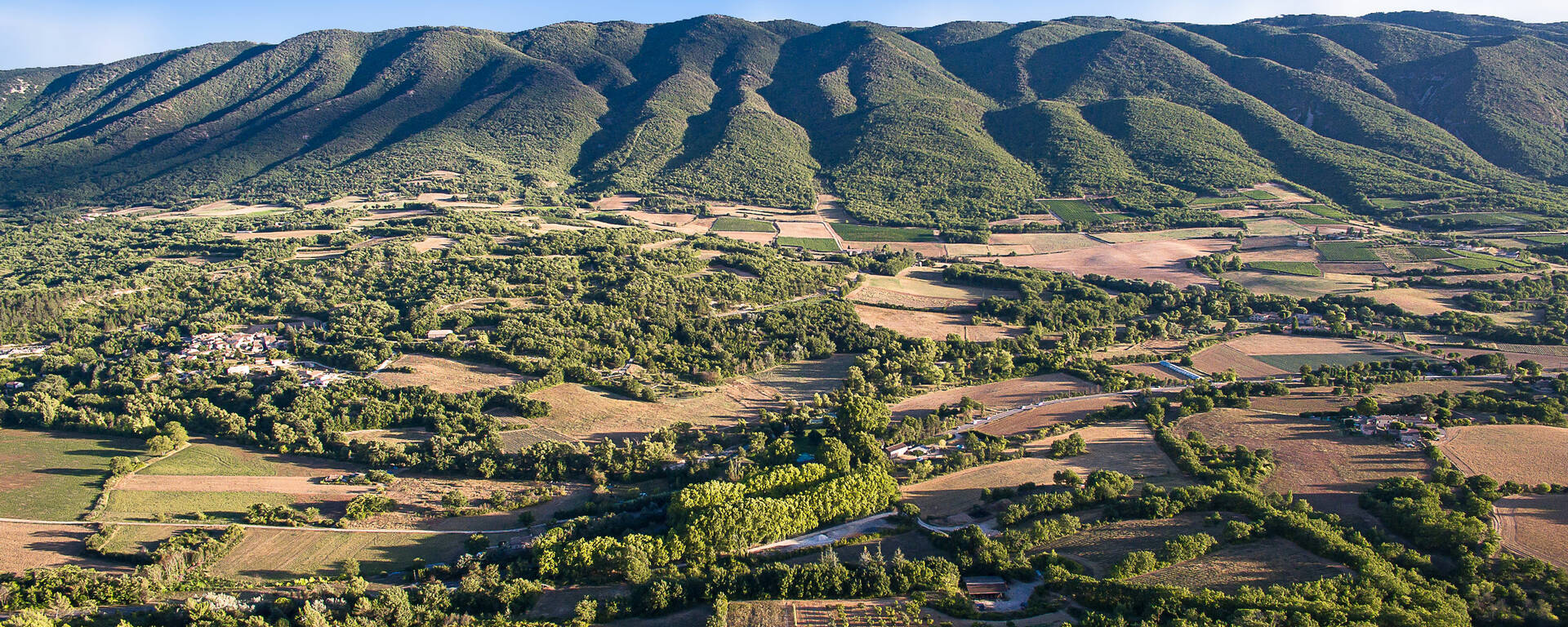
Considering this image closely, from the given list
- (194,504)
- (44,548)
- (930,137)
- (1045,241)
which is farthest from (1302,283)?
(44,548)

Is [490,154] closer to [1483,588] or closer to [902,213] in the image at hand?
[902,213]

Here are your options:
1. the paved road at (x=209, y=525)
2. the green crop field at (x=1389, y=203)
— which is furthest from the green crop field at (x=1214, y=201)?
the paved road at (x=209, y=525)

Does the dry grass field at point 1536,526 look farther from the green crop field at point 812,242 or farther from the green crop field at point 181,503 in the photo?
the green crop field at point 812,242

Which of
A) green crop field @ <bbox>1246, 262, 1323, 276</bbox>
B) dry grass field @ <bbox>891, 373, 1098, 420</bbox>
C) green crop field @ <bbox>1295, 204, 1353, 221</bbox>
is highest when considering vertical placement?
green crop field @ <bbox>1295, 204, 1353, 221</bbox>

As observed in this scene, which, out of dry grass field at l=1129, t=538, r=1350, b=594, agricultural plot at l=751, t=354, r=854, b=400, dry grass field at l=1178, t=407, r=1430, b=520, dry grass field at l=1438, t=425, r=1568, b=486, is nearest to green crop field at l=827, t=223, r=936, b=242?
agricultural plot at l=751, t=354, r=854, b=400

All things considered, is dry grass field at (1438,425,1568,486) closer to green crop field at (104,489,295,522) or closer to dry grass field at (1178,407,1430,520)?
dry grass field at (1178,407,1430,520)
